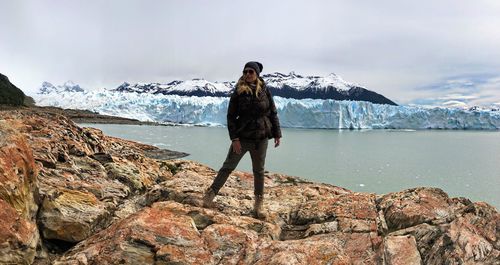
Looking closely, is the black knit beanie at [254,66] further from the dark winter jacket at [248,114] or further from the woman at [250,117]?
the dark winter jacket at [248,114]

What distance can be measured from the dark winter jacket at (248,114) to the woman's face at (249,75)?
10 centimetres

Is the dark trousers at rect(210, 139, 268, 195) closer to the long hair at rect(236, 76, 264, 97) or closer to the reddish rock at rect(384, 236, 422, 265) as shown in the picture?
the long hair at rect(236, 76, 264, 97)

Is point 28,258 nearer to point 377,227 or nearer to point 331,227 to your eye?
point 331,227

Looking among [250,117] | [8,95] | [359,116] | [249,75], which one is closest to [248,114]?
[250,117]

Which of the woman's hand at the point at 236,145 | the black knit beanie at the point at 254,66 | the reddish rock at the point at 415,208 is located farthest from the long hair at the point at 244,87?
the reddish rock at the point at 415,208

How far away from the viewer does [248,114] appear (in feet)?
15.4

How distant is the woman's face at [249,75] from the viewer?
4.59 metres

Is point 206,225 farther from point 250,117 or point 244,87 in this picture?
point 244,87

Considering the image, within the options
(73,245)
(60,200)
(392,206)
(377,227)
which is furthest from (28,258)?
(392,206)

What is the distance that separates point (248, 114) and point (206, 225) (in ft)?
4.66

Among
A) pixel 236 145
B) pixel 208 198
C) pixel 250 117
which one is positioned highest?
pixel 250 117

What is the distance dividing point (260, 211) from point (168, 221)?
1285 mm

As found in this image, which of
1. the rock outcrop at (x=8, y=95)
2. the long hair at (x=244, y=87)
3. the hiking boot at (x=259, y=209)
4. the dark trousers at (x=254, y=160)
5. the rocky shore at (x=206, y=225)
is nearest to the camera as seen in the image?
the rocky shore at (x=206, y=225)

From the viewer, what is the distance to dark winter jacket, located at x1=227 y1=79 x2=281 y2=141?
181 inches
